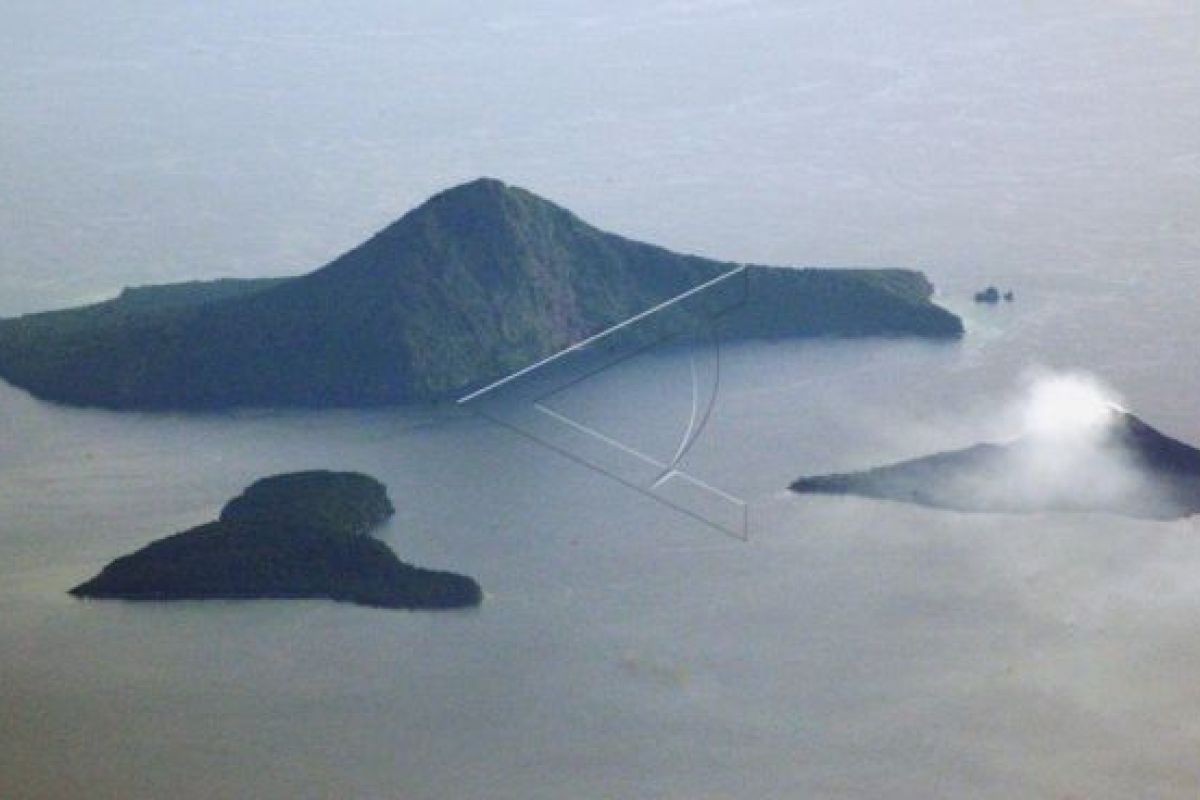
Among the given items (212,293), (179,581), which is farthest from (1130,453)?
(212,293)

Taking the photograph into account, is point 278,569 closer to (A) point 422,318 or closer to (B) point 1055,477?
(A) point 422,318

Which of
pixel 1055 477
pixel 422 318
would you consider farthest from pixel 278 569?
Answer: pixel 1055 477

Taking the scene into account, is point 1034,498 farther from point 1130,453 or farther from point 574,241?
point 574,241

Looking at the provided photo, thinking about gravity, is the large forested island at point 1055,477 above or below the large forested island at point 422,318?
below

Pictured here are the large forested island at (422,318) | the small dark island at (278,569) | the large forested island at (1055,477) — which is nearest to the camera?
the small dark island at (278,569)

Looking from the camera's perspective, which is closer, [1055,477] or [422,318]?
[1055,477]
